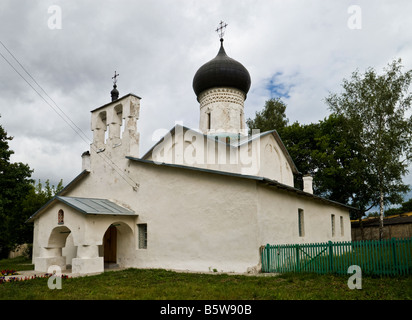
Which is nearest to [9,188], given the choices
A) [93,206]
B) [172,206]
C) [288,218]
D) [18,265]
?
[18,265]

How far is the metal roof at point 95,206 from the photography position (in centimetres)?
1129

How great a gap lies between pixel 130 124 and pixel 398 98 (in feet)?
53.9

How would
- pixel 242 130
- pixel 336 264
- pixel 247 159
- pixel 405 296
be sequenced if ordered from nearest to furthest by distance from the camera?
1. pixel 405 296
2. pixel 336 264
3. pixel 247 159
4. pixel 242 130

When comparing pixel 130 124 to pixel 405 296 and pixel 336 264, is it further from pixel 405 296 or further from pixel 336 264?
pixel 405 296

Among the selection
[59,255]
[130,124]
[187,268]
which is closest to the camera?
[187,268]

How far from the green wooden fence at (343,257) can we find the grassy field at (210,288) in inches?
16.5

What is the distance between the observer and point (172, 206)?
12.1 meters

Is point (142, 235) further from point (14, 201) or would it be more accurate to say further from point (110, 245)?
point (14, 201)

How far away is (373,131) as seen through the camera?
21.0 metres

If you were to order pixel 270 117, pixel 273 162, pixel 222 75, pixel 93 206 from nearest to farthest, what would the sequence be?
pixel 93 206
pixel 273 162
pixel 222 75
pixel 270 117

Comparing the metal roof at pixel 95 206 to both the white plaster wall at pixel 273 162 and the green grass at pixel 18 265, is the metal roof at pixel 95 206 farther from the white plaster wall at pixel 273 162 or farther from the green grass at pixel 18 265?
the white plaster wall at pixel 273 162

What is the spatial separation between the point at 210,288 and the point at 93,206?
6191mm

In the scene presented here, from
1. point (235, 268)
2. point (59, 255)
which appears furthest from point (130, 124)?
point (235, 268)

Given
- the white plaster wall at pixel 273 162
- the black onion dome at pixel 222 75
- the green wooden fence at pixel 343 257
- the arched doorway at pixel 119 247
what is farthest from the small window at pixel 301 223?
the black onion dome at pixel 222 75
